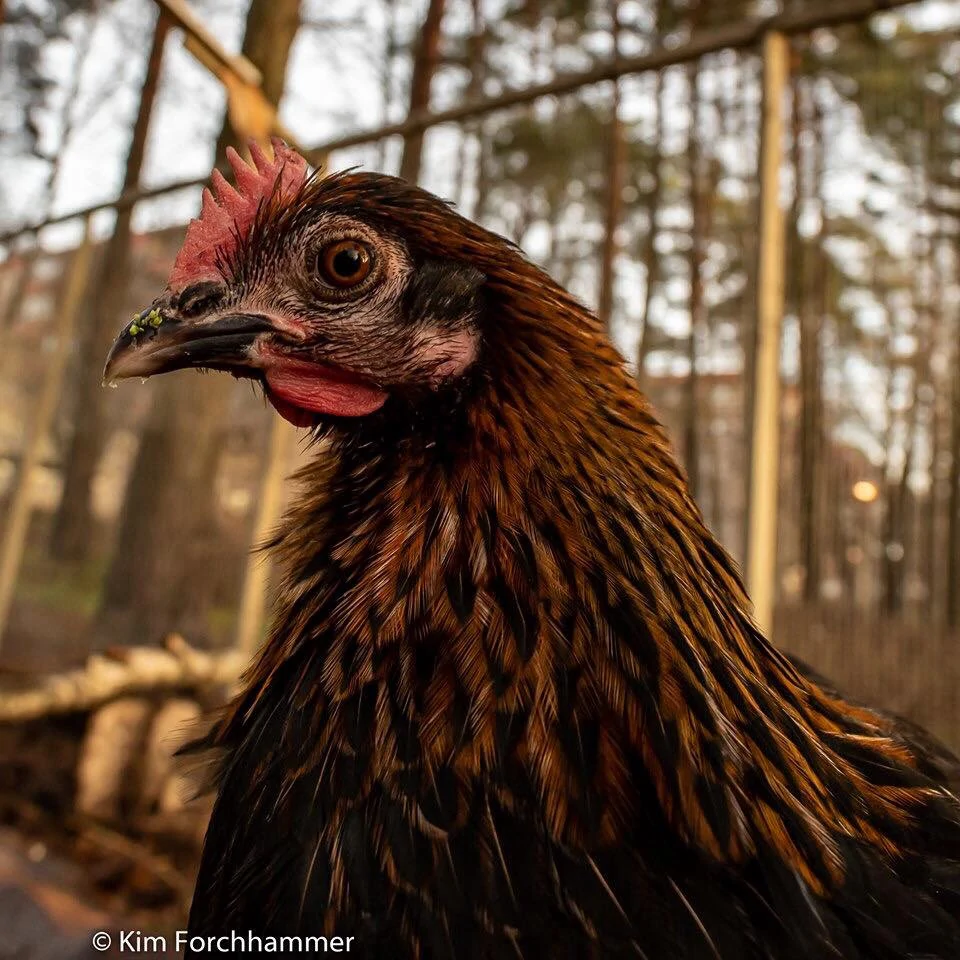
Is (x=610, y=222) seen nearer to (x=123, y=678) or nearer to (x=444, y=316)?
(x=123, y=678)

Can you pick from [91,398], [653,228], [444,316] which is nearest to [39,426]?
[444,316]

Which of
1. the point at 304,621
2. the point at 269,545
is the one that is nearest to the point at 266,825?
the point at 304,621

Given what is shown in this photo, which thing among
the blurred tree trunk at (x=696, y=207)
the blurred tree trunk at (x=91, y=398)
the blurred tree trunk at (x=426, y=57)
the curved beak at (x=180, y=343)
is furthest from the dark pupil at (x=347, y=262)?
the blurred tree trunk at (x=91, y=398)

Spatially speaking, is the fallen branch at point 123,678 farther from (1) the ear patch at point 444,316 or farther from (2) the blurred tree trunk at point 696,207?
(2) the blurred tree trunk at point 696,207

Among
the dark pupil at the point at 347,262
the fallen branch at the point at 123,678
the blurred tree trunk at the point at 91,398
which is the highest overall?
the blurred tree trunk at the point at 91,398

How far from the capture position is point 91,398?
28.2ft

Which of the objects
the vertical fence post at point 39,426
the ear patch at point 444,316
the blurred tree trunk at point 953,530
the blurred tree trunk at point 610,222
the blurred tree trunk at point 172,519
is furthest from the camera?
the blurred tree trunk at point 610,222

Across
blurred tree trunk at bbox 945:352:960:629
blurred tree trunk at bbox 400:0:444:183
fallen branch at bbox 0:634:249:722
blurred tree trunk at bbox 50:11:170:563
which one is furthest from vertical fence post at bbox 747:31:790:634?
blurred tree trunk at bbox 50:11:170:563

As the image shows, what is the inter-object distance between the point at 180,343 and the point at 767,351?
1.59 meters

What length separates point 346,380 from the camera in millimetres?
1185

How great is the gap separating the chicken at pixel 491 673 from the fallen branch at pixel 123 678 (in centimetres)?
233

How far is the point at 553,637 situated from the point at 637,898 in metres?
0.32

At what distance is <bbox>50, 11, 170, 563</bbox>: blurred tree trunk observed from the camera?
812 centimetres

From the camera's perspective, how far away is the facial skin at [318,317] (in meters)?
1.14
